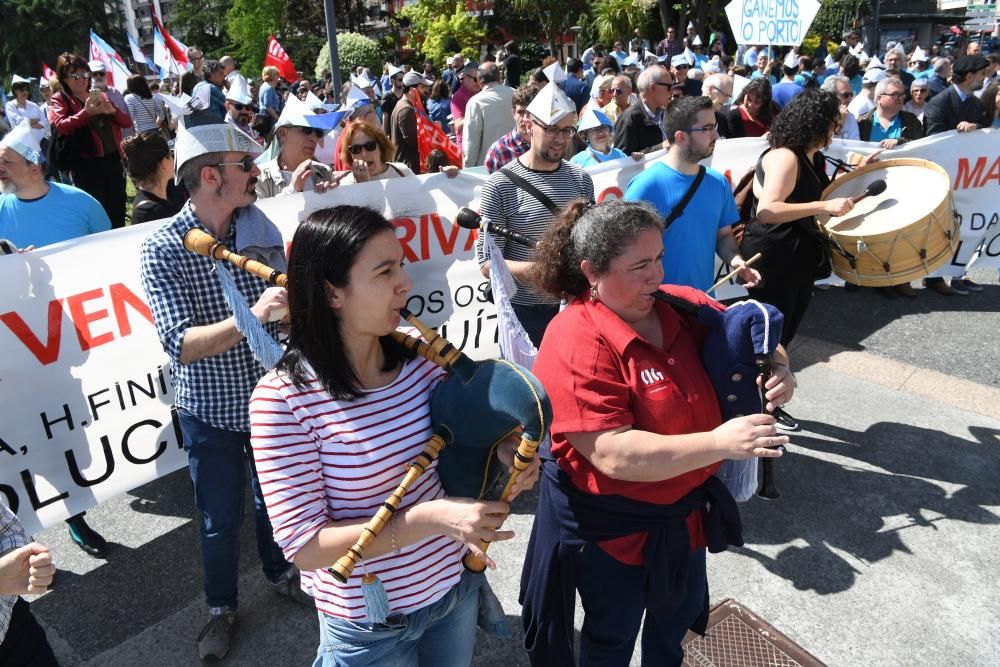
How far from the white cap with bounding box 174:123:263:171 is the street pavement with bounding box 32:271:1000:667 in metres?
1.90

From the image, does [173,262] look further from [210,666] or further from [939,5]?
[939,5]

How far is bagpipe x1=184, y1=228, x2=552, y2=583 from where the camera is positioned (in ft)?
4.88

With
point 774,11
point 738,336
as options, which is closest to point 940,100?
point 774,11

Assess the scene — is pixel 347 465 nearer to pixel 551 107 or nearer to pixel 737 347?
pixel 737 347

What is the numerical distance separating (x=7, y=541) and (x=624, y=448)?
5.21ft

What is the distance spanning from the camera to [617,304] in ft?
6.87

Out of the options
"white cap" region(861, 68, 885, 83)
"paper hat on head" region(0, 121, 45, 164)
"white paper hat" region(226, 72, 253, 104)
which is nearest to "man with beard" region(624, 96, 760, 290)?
"paper hat on head" region(0, 121, 45, 164)

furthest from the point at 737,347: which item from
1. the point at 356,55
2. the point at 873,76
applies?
the point at 356,55

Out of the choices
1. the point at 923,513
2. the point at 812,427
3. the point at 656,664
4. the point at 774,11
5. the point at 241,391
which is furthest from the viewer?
the point at 774,11

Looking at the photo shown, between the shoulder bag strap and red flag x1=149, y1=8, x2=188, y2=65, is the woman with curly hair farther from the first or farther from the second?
red flag x1=149, y1=8, x2=188, y2=65

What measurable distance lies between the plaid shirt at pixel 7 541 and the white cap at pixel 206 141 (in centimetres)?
128

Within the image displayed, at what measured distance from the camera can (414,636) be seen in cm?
184

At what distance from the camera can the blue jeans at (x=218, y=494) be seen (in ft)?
8.87

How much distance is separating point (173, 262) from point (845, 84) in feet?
25.9
